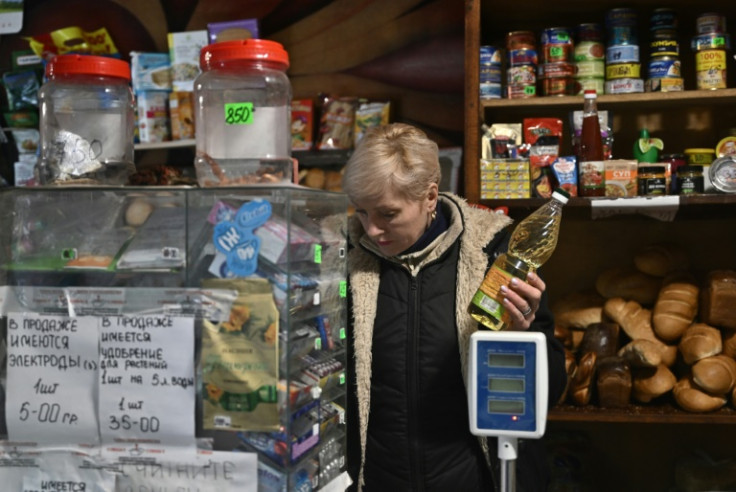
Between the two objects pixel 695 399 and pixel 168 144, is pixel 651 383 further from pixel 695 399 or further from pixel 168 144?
pixel 168 144

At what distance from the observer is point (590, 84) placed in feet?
8.19

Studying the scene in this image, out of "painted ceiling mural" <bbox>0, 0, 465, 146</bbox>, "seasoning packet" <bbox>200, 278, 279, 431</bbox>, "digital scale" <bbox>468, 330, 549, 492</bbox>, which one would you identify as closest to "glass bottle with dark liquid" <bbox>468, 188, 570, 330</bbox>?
"digital scale" <bbox>468, 330, 549, 492</bbox>

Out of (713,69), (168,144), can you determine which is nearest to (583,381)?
(713,69)

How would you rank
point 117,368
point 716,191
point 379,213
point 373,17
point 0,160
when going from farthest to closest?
1. point 0,160
2. point 373,17
3. point 716,191
4. point 379,213
5. point 117,368

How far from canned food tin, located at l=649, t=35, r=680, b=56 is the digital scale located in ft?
4.93

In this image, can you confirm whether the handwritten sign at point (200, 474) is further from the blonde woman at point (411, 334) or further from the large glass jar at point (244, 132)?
the blonde woman at point (411, 334)

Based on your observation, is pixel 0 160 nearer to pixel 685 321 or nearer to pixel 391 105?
pixel 391 105

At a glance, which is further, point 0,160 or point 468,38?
point 0,160

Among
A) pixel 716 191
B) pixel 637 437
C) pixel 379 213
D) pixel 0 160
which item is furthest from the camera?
pixel 0 160

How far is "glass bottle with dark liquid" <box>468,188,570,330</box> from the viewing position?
1.39 m

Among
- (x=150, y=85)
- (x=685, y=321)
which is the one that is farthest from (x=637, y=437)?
(x=150, y=85)

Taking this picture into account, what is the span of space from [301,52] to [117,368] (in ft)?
7.30

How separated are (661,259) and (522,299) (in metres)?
1.30

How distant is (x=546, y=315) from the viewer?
173 cm
